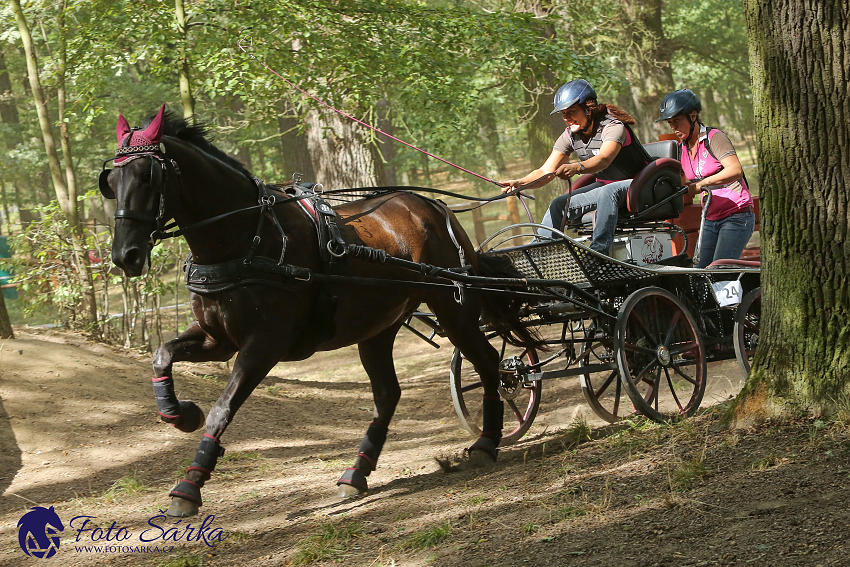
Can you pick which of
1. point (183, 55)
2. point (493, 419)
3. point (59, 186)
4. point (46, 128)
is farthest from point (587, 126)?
point (46, 128)

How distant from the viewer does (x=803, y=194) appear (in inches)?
166

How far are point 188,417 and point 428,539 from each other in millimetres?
1719

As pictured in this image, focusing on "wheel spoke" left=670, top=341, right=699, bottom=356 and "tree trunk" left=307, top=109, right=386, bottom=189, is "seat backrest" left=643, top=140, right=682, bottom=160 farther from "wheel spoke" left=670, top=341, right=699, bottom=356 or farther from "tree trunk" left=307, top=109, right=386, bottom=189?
"tree trunk" left=307, top=109, right=386, bottom=189

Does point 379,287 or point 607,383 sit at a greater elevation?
point 379,287

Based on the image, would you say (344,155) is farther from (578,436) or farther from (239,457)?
(578,436)

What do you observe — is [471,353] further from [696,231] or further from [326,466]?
[696,231]

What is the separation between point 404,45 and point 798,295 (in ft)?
21.6

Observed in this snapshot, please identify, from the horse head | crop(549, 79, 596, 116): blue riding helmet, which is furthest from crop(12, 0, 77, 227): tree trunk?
crop(549, 79, 596, 116): blue riding helmet

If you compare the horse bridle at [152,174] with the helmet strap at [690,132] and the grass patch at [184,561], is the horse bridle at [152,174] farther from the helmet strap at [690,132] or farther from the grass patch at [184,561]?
the helmet strap at [690,132]

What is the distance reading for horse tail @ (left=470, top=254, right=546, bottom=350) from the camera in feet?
19.3

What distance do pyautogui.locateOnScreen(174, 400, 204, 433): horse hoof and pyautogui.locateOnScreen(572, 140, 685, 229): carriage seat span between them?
3329mm

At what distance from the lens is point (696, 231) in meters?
6.82

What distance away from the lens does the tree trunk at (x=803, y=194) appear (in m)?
4.07

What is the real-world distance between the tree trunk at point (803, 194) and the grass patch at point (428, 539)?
183cm
